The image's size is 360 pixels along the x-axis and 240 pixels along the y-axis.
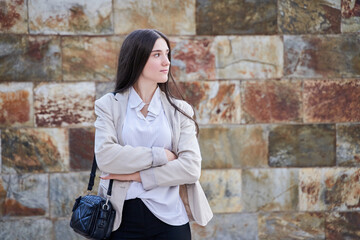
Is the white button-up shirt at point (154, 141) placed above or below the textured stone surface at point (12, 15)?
below

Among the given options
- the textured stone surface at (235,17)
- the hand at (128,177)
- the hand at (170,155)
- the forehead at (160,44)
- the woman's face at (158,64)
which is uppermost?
the textured stone surface at (235,17)

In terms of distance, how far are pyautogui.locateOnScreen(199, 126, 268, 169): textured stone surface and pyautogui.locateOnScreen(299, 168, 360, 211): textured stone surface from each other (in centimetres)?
51

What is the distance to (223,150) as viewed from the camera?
15.5ft

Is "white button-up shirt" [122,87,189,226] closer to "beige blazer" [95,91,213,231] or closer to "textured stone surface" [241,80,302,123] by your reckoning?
"beige blazer" [95,91,213,231]

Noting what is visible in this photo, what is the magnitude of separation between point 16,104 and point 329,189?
10.9 feet

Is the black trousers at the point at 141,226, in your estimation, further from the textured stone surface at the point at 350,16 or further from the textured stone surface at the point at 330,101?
the textured stone surface at the point at 350,16

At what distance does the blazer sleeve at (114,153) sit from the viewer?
8.12ft

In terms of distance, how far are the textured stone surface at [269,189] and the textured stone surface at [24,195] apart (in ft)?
6.69

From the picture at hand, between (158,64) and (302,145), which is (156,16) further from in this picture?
(158,64)

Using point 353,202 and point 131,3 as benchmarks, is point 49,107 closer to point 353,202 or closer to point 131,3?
point 131,3

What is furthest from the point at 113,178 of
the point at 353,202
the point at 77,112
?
the point at 353,202

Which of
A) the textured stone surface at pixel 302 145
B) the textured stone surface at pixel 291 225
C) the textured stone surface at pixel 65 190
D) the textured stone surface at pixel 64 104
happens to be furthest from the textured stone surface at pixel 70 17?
the textured stone surface at pixel 291 225

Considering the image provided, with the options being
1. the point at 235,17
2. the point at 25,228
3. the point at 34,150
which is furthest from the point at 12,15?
the point at 235,17

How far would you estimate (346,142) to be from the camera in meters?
4.78
